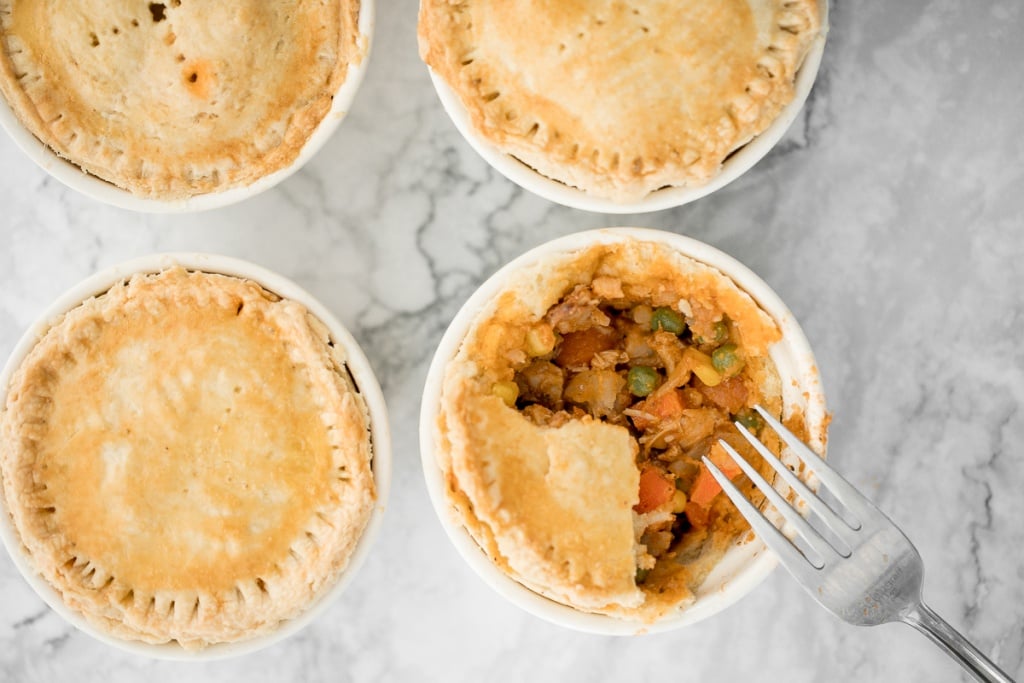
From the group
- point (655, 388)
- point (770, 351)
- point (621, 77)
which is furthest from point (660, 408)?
point (621, 77)

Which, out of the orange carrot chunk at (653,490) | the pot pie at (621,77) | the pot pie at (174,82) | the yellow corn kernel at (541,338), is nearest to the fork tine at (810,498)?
the orange carrot chunk at (653,490)

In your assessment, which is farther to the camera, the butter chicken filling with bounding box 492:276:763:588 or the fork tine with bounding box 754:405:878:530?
the butter chicken filling with bounding box 492:276:763:588

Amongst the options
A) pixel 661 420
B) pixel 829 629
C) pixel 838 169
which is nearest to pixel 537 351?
pixel 661 420

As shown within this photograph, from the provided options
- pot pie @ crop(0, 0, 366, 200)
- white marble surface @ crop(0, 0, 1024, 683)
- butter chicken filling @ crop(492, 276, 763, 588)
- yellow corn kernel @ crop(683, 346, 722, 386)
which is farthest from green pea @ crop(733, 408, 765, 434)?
pot pie @ crop(0, 0, 366, 200)

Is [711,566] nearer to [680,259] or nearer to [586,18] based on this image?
[680,259]

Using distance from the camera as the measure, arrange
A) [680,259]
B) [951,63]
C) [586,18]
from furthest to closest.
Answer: [951,63]
[680,259]
[586,18]

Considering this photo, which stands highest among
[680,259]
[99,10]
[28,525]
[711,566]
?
[99,10]

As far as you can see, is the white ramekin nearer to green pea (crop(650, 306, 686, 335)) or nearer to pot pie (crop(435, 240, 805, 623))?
pot pie (crop(435, 240, 805, 623))
